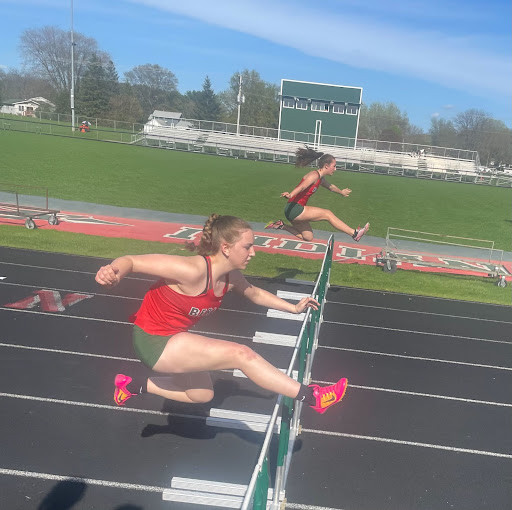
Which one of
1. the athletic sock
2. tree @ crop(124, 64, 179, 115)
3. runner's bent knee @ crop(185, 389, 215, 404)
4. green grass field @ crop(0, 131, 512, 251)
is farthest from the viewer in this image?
tree @ crop(124, 64, 179, 115)

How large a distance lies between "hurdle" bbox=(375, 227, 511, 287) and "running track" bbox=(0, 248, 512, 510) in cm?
327

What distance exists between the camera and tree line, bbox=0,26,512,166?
225 feet

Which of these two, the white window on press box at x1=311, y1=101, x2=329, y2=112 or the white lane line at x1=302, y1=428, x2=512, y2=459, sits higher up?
the white window on press box at x1=311, y1=101, x2=329, y2=112

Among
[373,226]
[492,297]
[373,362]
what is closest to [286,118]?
[373,226]

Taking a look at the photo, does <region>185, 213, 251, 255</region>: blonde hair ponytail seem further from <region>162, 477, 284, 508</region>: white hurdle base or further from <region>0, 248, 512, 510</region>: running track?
<region>0, 248, 512, 510</region>: running track

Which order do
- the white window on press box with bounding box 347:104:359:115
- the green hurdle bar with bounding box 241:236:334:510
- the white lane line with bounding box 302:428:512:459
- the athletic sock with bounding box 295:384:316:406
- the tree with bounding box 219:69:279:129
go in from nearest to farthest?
the green hurdle bar with bounding box 241:236:334:510
the athletic sock with bounding box 295:384:316:406
the white lane line with bounding box 302:428:512:459
the white window on press box with bounding box 347:104:359:115
the tree with bounding box 219:69:279:129

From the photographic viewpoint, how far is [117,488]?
398 centimetres

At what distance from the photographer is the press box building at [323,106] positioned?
6238 cm

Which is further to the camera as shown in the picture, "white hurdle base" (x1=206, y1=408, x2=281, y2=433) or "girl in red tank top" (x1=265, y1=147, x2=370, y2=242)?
"girl in red tank top" (x1=265, y1=147, x2=370, y2=242)

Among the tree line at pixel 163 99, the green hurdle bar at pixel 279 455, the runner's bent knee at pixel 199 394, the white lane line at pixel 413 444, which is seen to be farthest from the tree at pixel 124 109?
the runner's bent knee at pixel 199 394

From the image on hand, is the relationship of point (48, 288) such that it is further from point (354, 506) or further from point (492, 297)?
point (492, 297)

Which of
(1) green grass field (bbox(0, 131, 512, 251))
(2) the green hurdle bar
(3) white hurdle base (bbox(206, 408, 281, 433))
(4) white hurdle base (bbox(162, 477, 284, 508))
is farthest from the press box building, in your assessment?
(4) white hurdle base (bbox(162, 477, 284, 508))

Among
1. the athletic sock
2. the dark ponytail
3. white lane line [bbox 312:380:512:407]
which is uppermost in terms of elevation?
the dark ponytail

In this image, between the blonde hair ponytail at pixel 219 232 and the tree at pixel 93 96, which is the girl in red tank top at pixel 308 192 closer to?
the blonde hair ponytail at pixel 219 232
